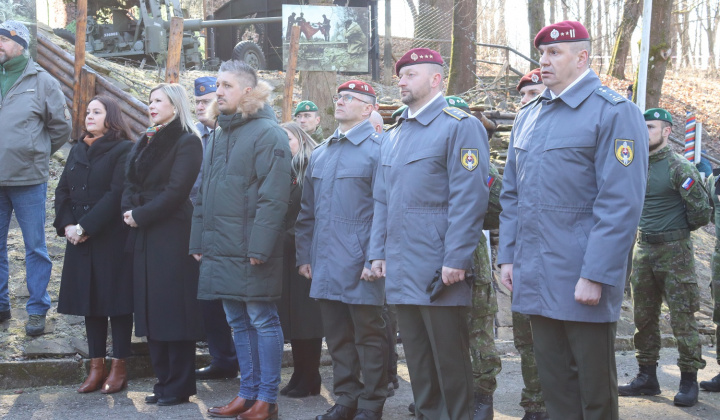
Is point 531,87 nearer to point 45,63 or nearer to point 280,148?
point 280,148

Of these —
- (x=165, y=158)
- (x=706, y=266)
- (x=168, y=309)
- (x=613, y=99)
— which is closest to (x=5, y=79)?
(x=165, y=158)

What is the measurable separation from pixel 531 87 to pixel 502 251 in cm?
179

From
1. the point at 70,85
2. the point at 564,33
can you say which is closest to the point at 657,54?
the point at 70,85

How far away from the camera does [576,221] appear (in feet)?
11.4

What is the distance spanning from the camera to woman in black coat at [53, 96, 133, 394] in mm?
5594

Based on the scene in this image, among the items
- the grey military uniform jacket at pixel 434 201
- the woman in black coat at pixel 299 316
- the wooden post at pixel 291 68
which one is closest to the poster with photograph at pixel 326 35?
the wooden post at pixel 291 68

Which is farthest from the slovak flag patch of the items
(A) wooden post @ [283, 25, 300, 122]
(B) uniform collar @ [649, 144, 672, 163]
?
(A) wooden post @ [283, 25, 300, 122]

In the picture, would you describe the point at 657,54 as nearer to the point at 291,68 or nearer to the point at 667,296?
the point at 291,68

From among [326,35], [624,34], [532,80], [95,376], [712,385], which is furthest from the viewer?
[624,34]

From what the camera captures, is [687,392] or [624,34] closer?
[687,392]

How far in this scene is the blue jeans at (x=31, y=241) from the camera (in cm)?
625

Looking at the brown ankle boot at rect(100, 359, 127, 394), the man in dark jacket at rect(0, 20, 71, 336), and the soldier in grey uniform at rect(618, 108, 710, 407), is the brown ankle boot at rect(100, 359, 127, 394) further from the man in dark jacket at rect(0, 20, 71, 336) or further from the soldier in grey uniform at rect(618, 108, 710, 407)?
the soldier in grey uniform at rect(618, 108, 710, 407)

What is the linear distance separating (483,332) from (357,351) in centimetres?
79

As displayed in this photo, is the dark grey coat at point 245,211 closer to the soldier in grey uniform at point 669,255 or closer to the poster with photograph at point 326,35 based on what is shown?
the soldier in grey uniform at point 669,255
